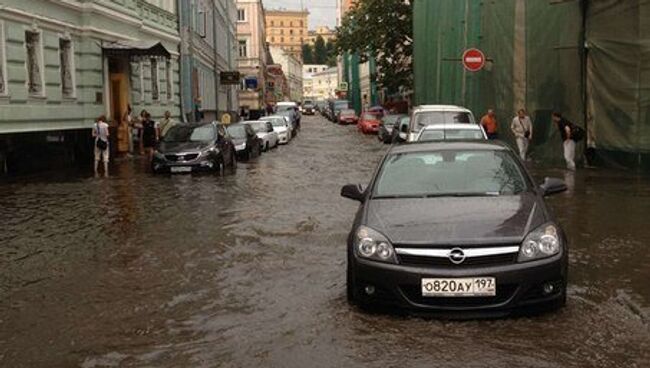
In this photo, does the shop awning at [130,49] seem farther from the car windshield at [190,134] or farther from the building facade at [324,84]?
the building facade at [324,84]

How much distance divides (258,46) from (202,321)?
88.2 meters

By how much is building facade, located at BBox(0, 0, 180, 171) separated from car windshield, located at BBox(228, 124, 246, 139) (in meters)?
3.22

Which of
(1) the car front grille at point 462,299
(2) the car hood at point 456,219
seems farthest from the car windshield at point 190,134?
(1) the car front grille at point 462,299

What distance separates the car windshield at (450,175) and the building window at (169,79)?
2781 cm

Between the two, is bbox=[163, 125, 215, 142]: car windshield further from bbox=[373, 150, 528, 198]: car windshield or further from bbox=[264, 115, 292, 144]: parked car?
bbox=[264, 115, 292, 144]: parked car

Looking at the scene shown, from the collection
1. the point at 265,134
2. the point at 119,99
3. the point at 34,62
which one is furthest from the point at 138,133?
the point at 34,62

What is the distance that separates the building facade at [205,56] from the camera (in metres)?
38.7

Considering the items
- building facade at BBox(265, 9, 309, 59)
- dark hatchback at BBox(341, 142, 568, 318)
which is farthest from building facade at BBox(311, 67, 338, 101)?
dark hatchback at BBox(341, 142, 568, 318)

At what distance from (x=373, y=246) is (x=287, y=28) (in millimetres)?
171329

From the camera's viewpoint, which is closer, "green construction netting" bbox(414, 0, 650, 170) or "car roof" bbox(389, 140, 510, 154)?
"car roof" bbox(389, 140, 510, 154)

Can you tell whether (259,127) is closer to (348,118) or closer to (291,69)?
(348,118)

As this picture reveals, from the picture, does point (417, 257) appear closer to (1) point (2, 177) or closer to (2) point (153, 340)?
(2) point (153, 340)

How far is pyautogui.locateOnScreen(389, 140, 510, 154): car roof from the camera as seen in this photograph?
7645 mm

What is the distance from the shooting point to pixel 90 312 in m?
6.75
